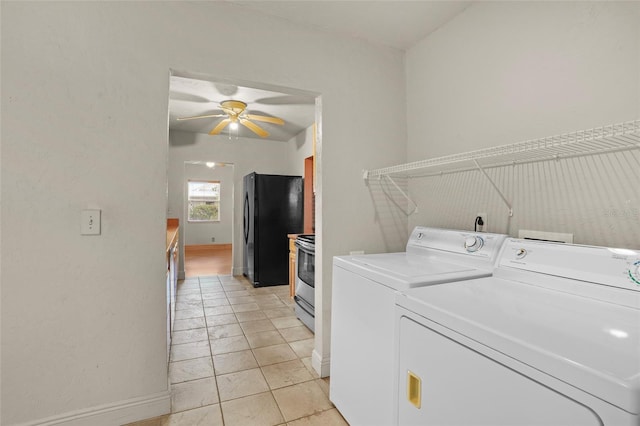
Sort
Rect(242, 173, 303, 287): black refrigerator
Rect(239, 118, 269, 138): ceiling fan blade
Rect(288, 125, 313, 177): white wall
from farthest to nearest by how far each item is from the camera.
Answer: Rect(288, 125, 313, 177): white wall, Rect(242, 173, 303, 287): black refrigerator, Rect(239, 118, 269, 138): ceiling fan blade

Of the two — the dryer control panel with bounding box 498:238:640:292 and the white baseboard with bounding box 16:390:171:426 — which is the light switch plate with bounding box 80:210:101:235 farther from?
the dryer control panel with bounding box 498:238:640:292

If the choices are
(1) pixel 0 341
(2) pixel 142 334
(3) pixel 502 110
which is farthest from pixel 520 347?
(1) pixel 0 341

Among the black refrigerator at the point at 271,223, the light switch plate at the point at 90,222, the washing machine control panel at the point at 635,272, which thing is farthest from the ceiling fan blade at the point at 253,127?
the washing machine control panel at the point at 635,272

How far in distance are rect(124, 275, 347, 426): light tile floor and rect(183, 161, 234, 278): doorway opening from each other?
16.6 ft

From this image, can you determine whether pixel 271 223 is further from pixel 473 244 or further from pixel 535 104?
pixel 535 104

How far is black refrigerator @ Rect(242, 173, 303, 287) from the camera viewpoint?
14.8ft

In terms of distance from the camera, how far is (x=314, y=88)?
6.86 feet

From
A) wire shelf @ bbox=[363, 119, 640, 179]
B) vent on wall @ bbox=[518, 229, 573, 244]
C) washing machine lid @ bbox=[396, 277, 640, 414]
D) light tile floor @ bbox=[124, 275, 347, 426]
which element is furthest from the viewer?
light tile floor @ bbox=[124, 275, 347, 426]

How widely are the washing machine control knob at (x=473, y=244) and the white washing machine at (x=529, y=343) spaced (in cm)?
16

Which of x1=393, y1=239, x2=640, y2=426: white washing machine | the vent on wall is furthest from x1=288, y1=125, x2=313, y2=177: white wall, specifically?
x1=393, y1=239, x2=640, y2=426: white washing machine

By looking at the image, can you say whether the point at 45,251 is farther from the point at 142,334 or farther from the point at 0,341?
the point at 142,334

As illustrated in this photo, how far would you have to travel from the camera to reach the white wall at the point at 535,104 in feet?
4.10

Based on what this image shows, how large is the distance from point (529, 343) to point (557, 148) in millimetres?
1017

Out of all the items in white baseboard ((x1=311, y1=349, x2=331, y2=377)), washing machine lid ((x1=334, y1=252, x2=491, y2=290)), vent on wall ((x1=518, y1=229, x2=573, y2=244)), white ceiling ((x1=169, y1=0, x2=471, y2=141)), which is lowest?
white baseboard ((x1=311, y1=349, x2=331, y2=377))
